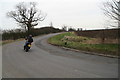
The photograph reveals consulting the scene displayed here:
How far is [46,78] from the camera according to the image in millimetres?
5348

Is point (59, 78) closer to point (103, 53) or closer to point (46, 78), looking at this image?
point (46, 78)

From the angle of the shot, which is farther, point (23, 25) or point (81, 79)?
point (23, 25)

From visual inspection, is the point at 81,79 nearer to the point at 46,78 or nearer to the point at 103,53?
the point at 46,78

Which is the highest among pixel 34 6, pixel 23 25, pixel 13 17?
pixel 34 6

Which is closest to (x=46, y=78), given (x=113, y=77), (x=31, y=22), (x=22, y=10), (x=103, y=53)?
(x=113, y=77)

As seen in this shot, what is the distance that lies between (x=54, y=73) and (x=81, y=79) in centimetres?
137

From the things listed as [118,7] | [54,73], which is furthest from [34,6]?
[54,73]

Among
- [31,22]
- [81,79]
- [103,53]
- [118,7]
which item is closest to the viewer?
[81,79]

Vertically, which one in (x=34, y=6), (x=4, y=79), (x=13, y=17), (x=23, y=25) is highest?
(x=34, y=6)

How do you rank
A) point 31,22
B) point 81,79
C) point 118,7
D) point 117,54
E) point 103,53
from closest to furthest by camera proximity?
point 81,79
point 117,54
point 103,53
point 118,7
point 31,22

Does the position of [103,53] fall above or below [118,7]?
below

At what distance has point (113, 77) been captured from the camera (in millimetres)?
5539

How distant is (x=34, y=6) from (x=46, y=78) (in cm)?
4710

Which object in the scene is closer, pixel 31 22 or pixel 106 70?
pixel 106 70
